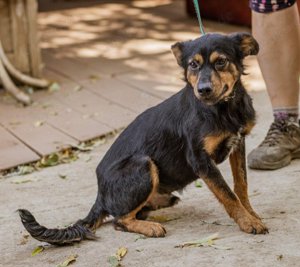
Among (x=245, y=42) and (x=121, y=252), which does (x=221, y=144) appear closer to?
(x=245, y=42)

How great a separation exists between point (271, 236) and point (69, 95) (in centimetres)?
333

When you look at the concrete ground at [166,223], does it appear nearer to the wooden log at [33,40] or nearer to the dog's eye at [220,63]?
the dog's eye at [220,63]

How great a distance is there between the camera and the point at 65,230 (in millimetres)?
3250

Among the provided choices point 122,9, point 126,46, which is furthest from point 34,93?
point 122,9

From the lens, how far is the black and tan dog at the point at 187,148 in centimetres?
317

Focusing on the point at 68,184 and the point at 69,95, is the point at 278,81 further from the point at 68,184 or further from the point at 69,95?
the point at 69,95

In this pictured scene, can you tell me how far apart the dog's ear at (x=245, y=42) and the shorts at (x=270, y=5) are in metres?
0.93

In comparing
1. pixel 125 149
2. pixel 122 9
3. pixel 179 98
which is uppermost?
pixel 179 98


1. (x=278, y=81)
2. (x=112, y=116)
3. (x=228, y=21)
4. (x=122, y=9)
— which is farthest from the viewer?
(x=122, y=9)

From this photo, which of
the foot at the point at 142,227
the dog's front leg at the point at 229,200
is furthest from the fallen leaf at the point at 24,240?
the dog's front leg at the point at 229,200

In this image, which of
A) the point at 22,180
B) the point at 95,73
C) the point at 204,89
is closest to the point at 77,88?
the point at 95,73

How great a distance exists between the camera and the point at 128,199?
11.1ft

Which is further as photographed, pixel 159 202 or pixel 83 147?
pixel 83 147

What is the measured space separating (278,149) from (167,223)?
1.02m
